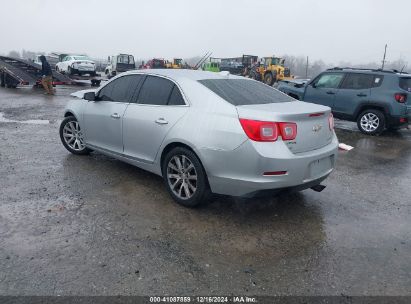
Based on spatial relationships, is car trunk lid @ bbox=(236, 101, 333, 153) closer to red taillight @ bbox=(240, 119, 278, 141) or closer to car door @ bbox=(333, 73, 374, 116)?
red taillight @ bbox=(240, 119, 278, 141)

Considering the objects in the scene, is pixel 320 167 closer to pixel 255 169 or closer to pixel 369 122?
pixel 255 169

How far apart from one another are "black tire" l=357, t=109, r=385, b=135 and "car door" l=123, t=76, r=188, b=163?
6965 millimetres

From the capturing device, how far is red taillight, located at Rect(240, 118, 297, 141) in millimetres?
3627

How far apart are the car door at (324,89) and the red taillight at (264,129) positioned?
282 inches

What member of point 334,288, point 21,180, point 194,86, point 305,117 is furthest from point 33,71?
point 334,288

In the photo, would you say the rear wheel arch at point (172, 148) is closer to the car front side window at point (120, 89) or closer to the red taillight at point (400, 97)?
the car front side window at point (120, 89)

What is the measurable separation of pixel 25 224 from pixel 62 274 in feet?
3.67

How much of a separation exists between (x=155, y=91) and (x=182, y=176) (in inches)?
49.8

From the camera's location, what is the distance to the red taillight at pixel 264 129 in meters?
3.63

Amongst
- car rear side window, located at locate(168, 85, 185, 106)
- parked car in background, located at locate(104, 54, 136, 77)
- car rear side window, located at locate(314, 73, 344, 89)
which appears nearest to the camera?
car rear side window, located at locate(168, 85, 185, 106)

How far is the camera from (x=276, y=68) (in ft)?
90.3

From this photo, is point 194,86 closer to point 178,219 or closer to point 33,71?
point 178,219

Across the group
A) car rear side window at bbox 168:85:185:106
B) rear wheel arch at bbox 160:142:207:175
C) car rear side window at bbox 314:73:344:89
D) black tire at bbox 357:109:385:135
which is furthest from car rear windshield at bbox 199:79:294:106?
car rear side window at bbox 314:73:344:89

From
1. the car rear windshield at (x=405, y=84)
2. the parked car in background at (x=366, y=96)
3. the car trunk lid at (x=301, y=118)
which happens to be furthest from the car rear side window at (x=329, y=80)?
the car trunk lid at (x=301, y=118)
